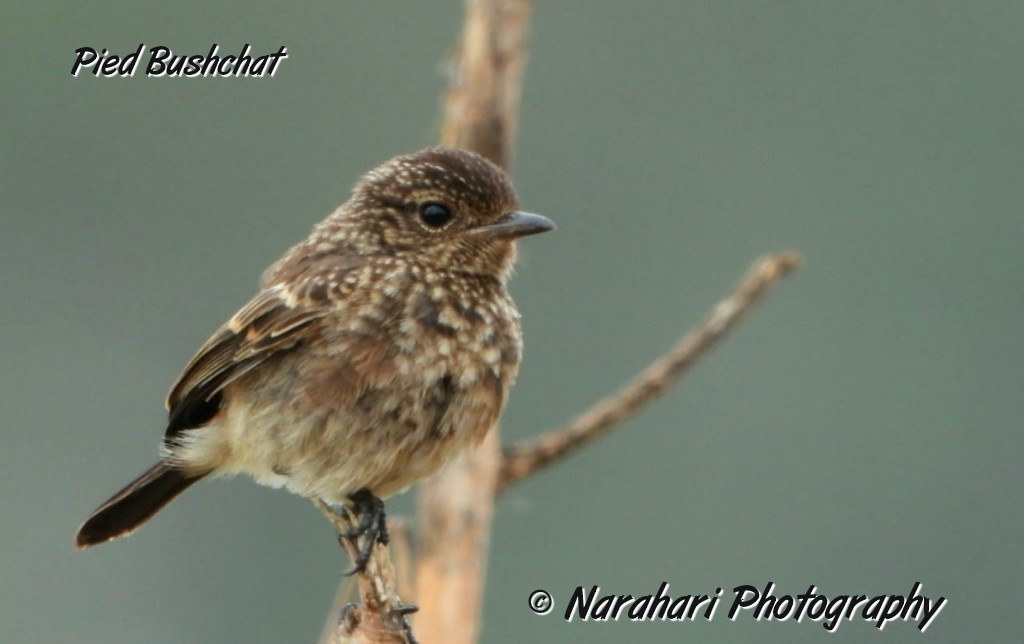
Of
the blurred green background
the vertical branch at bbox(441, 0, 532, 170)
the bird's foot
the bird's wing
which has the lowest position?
the bird's foot

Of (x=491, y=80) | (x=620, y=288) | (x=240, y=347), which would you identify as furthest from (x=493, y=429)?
(x=620, y=288)

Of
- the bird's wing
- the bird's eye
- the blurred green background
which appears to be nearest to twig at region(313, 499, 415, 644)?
the bird's wing

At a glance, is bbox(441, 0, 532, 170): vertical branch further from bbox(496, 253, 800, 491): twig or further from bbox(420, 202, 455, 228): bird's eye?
bbox(496, 253, 800, 491): twig

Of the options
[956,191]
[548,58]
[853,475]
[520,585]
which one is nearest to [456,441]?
[520,585]

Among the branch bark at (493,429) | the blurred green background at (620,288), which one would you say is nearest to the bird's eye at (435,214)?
the branch bark at (493,429)

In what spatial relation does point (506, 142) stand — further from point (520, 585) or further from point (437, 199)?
point (520, 585)
